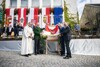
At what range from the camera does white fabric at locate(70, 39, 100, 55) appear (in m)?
14.2

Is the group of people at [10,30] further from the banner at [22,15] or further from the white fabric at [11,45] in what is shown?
the white fabric at [11,45]

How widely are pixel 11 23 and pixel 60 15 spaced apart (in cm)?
435

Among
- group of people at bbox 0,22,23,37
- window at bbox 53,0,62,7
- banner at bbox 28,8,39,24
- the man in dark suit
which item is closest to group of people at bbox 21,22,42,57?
the man in dark suit

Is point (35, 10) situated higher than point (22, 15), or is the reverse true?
point (35, 10)

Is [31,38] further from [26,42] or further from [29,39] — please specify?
[26,42]

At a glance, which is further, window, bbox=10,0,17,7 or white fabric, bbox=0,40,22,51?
window, bbox=10,0,17,7

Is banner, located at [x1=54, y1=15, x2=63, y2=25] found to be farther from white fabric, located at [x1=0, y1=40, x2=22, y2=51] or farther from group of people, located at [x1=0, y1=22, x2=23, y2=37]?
white fabric, located at [x1=0, y1=40, x2=22, y2=51]

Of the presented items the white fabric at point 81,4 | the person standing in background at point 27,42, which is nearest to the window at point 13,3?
the white fabric at point 81,4

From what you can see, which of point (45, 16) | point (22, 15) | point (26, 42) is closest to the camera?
point (26, 42)

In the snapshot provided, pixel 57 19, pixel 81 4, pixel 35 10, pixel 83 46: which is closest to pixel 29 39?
pixel 83 46

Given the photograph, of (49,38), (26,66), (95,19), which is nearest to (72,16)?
(95,19)

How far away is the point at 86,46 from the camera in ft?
47.3

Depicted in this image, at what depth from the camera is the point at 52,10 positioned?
73.2ft

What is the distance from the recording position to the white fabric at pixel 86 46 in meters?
14.2
